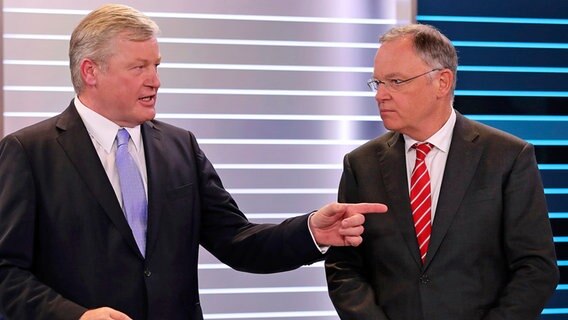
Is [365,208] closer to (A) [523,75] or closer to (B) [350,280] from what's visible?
(B) [350,280]

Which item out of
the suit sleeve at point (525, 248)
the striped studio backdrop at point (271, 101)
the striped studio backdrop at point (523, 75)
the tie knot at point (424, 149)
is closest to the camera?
the suit sleeve at point (525, 248)

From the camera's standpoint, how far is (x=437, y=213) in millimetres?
3154

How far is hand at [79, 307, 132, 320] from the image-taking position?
9.21 feet

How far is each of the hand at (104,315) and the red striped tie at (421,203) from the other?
1.03 m

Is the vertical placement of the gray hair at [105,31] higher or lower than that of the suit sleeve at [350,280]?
higher

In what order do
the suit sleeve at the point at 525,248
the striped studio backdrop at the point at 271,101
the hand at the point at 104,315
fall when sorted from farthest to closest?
the striped studio backdrop at the point at 271,101 → the suit sleeve at the point at 525,248 → the hand at the point at 104,315

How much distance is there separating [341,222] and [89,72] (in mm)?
1010

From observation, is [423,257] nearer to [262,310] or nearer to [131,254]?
[131,254]

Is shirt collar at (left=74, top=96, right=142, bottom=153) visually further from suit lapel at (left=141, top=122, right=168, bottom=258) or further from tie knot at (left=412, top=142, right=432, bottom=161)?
tie knot at (left=412, top=142, right=432, bottom=161)

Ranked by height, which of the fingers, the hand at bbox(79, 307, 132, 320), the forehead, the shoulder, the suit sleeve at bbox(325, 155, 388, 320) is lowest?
the suit sleeve at bbox(325, 155, 388, 320)

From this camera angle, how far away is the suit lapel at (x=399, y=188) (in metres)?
3.18

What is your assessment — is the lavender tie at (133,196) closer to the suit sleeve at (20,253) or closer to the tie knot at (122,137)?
the tie knot at (122,137)

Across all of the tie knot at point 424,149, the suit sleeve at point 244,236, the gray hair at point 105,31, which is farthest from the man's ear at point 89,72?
the tie knot at point 424,149

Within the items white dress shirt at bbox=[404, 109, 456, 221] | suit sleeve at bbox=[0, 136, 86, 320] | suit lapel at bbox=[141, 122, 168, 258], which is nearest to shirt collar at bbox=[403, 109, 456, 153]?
white dress shirt at bbox=[404, 109, 456, 221]
